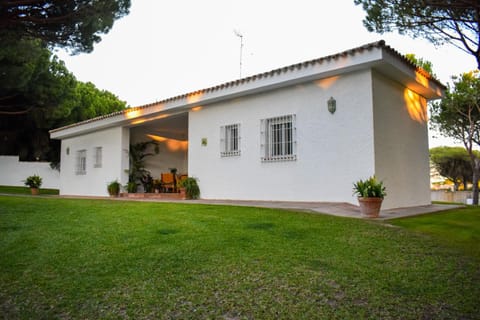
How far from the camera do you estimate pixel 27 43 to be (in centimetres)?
1046

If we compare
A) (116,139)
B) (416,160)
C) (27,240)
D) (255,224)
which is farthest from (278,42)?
(27,240)

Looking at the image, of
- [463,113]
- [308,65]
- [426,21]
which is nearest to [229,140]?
[308,65]

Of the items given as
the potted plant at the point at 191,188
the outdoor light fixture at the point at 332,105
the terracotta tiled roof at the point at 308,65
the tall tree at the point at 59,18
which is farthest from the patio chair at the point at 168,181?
the outdoor light fixture at the point at 332,105

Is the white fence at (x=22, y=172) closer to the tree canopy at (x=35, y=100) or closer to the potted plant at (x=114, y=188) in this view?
the tree canopy at (x=35, y=100)

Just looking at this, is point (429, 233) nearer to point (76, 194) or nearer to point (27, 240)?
point (27, 240)

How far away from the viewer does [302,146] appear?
30.9ft

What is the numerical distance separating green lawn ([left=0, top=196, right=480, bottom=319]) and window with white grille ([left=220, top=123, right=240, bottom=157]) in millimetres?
5011

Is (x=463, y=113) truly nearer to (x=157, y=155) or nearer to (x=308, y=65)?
(x=308, y=65)

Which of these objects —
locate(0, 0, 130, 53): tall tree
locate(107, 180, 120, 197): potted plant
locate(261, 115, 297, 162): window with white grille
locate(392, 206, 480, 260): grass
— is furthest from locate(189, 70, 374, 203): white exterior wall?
locate(107, 180, 120, 197): potted plant

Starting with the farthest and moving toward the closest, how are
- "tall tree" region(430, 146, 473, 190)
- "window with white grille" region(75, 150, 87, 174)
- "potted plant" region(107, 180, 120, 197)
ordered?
"tall tree" region(430, 146, 473, 190) < "window with white grille" region(75, 150, 87, 174) < "potted plant" region(107, 180, 120, 197)

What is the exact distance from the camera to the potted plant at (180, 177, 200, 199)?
11.9 metres

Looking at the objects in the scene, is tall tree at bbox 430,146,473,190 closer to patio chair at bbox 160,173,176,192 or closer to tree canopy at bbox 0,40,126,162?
patio chair at bbox 160,173,176,192

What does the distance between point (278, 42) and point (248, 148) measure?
10725mm

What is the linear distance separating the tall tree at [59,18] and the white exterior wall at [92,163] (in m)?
6.96
